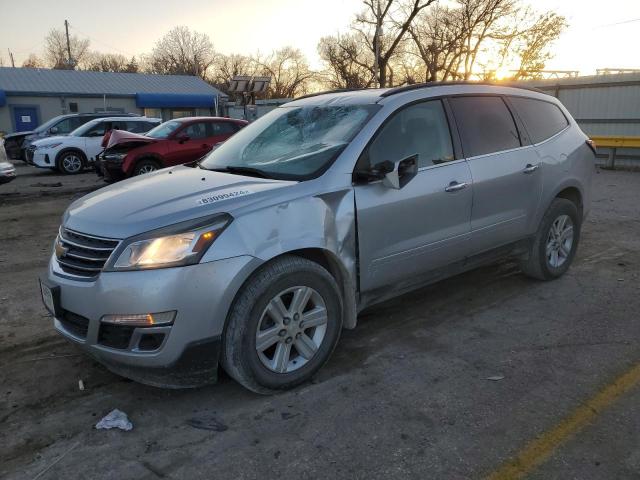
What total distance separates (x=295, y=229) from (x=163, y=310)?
86 cm

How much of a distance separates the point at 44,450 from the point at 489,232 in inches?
134

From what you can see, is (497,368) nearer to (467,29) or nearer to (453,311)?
(453,311)

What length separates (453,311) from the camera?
4.46 metres

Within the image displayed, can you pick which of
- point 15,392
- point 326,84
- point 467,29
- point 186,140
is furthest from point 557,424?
point 326,84

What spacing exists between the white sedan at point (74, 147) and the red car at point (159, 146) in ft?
11.1

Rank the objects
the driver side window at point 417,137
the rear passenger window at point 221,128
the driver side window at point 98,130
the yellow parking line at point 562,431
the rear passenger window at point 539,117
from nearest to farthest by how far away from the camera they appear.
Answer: the yellow parking line at point 562,431 < the driver side window at point 417,137 < the rear passenger window at point 539,117 < the rear passenger window at point 221,128 < the driver side window at point 98,130

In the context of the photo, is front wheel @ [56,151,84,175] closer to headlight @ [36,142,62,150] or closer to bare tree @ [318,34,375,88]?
headlight @ [36,142,62,150]

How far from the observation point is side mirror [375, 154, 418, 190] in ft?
11.1

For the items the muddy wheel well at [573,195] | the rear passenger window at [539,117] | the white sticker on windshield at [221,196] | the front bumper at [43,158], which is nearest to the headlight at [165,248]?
the white sticker on windshield at [221,196]

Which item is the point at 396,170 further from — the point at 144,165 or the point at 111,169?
the point at 111,169

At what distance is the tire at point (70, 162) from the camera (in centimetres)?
1548

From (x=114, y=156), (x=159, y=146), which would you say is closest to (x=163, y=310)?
(x=159, y=146)

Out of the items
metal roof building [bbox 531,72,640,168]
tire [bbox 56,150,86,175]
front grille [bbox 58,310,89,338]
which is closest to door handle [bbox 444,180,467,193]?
front grille [bbox 58,310,89,338]

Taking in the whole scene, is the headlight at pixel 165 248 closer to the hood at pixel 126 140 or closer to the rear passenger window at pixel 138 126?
the hood at pixel 126 140
